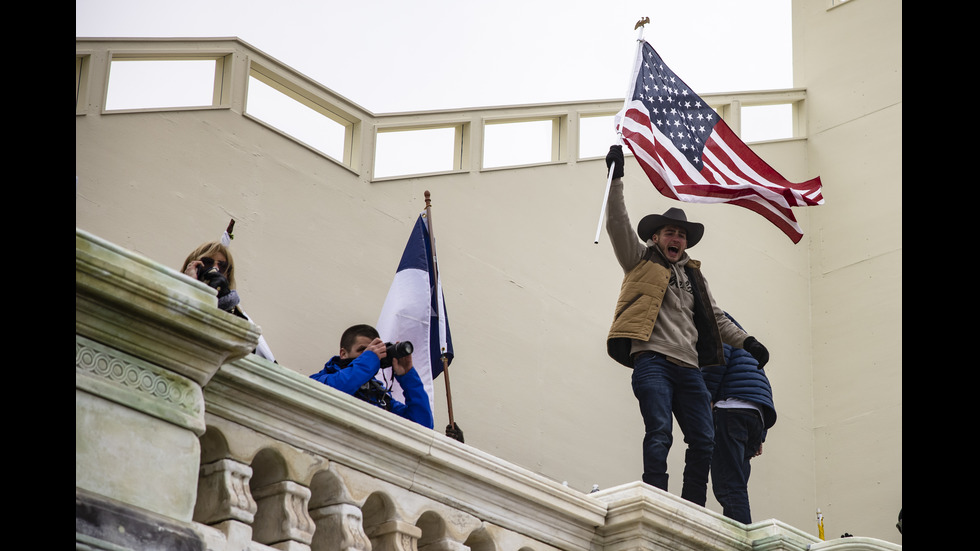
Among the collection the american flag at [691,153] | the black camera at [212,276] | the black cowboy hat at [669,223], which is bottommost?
the black camera at [212,276]

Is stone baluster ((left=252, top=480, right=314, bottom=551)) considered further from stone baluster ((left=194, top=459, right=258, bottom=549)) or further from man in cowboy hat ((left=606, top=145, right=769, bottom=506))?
man in cowboy hat ((left=606, top=145, right=769, bottom=506))

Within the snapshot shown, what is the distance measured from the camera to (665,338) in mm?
6059

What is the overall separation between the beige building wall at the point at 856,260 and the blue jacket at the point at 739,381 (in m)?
3.11

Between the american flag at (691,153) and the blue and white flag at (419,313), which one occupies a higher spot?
the american flag at (691,153)

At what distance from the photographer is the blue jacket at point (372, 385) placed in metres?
A: 4.93

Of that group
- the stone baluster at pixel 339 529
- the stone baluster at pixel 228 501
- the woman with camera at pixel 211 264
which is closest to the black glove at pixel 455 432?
the woman with camera at pixel 211 264

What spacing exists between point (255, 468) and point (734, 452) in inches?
116

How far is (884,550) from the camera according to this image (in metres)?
5.31

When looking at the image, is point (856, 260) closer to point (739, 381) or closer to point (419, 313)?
point (739, 381)

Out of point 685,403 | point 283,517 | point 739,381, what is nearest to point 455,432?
point 685,403

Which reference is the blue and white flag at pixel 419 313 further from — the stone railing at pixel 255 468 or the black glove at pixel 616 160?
the stone railing at pixel 255 468

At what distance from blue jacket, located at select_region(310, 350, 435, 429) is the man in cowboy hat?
974mm
